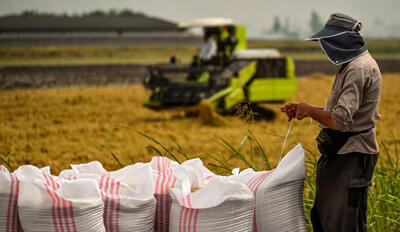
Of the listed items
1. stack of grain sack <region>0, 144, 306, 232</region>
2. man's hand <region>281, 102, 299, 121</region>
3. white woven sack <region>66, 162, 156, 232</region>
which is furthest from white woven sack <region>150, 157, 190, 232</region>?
man's hand <region>281, 102, 299, 121</region>

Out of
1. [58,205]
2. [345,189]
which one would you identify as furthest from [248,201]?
[58,205]

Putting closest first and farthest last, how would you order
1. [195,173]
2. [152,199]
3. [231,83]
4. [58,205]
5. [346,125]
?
[58,205] → [346,125] → [152,199] → [195,173] → [231,83]

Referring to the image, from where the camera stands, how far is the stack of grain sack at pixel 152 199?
224cm

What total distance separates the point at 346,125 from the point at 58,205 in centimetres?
137

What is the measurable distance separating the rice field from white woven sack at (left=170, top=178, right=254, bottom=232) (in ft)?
3.82

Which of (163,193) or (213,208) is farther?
(163,193)

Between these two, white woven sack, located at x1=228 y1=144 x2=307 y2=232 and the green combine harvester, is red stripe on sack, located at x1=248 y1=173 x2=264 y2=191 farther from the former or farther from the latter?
the green combine harvester

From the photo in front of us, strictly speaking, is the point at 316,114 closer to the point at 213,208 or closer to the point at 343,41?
the point at 343,41

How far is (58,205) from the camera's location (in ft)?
7.29

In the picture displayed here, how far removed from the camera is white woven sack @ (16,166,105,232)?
2.22 metres

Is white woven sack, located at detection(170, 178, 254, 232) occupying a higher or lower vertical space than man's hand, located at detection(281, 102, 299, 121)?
lower

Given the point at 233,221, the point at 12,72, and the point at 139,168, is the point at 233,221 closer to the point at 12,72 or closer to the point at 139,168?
the point at 139,168

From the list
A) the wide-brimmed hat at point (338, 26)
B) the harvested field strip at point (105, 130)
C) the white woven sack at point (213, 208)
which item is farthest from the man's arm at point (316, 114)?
the harvested field strip at point (105, 130)

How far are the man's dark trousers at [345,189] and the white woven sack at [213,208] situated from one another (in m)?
0.42
